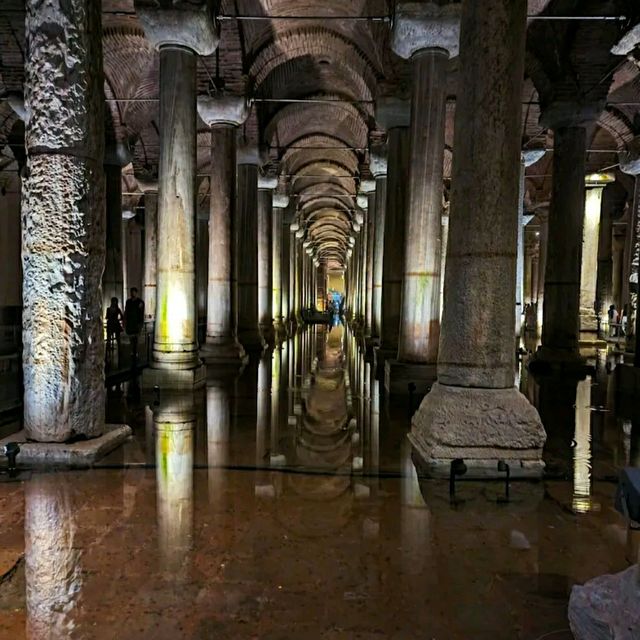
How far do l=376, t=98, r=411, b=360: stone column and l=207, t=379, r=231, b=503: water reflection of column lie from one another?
378 cm

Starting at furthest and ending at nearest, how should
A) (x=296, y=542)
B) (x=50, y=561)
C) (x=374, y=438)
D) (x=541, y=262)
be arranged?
(x=541, y=262), (x=374, y=438), (x=296, y=542), (x=50, y=561)

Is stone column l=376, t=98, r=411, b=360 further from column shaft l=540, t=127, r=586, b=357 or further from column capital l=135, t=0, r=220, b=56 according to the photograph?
column capital l=135, t=0, r=220, b=56

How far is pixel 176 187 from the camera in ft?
27.9

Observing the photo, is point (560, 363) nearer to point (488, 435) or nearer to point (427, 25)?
point (427, 25)

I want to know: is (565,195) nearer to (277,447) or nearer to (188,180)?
(188,180)

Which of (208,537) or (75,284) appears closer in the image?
(208,537)

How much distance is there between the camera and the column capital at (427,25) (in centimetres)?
791

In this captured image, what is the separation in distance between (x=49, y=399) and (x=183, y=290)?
13.0 ft

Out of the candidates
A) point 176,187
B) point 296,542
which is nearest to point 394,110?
point 176,187

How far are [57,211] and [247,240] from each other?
10213 millimetres

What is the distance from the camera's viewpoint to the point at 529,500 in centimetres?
425

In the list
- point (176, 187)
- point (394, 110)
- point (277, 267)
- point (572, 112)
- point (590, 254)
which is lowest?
point (277, 267)

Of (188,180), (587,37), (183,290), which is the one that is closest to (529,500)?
(183,290)

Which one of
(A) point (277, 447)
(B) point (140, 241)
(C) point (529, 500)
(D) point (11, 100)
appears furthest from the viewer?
(B) point (140, 241)
